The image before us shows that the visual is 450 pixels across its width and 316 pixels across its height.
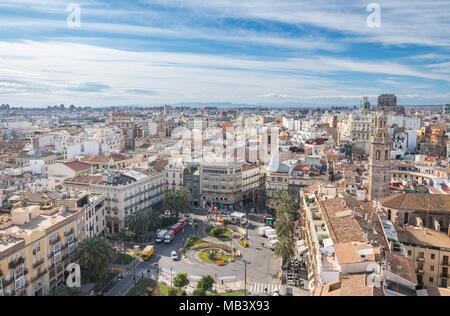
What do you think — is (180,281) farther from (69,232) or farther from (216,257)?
(69,232)

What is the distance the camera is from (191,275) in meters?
31.7

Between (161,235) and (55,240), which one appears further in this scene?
(161,235)

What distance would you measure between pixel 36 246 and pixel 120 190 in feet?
50.8

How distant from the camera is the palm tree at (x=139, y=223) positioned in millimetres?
38281

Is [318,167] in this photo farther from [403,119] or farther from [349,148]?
[403,119]

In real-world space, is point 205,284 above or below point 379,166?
below

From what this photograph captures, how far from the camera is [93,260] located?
27.6 meters

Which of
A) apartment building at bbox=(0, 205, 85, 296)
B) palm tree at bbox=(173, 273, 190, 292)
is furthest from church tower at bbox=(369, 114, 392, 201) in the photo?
apartment building at bbox=(0, 205, 85, 296)

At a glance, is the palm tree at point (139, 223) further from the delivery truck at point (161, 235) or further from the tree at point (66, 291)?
the tree at point (66, 291)

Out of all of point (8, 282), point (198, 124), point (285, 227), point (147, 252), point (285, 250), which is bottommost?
point (147, 252)

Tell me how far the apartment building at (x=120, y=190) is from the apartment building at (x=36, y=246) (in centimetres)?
847

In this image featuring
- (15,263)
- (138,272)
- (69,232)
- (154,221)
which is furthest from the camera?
(154,221)
